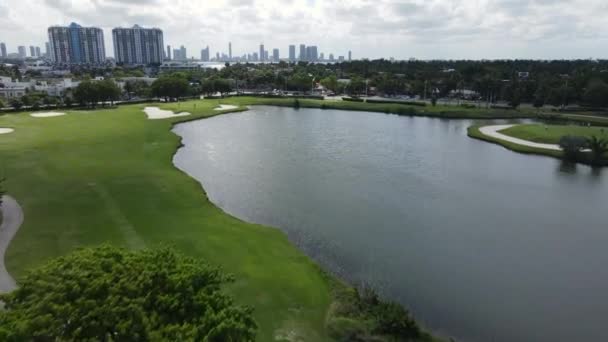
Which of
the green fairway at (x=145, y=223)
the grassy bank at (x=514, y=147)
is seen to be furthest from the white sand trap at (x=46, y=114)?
the grassy bank at (x=514, y=147)

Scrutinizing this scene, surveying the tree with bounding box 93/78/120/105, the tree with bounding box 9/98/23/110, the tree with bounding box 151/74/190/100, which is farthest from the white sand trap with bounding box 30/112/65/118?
the tree with bounding box 151/74/190/100

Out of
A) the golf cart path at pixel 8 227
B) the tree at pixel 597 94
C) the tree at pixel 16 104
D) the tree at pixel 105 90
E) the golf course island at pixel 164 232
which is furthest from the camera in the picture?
the tree at pixel 105 90

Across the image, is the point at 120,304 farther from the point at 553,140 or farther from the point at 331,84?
the point at 331,84

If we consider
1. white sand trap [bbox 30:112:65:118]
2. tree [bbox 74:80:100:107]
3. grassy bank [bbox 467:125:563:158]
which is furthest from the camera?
tree [bbox 74:80:100:107]

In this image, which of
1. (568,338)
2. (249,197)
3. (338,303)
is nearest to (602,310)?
(568,338)

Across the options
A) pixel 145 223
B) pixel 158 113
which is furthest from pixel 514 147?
pixel 158 113

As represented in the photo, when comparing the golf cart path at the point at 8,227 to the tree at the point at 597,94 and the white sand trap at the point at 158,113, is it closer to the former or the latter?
the white sand trap at the point at 158,113

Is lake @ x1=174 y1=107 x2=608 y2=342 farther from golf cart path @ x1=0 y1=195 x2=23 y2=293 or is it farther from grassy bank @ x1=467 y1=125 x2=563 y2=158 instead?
golf cart path @ x1=0 y1=195 x2=23 y2=293
